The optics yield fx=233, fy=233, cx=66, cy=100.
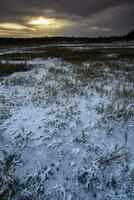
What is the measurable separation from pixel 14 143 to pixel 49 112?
6.67 feet

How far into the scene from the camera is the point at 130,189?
4699mm

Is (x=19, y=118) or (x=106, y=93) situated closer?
(x=19, y=118)

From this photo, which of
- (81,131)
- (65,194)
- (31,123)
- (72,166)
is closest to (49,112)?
(31,123)

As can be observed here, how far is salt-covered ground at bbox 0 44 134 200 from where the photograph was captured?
467 centimetres

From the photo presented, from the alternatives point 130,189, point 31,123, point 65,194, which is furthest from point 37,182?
point 31,123

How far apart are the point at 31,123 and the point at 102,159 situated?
253 centimetres

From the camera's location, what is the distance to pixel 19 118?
7.29 metres

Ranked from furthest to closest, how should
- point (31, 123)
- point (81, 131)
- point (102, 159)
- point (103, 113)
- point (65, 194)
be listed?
point (103, 113), point (31, 123), point (81, 131), point (102, 159), point (65, 194)

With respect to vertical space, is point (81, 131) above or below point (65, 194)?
above

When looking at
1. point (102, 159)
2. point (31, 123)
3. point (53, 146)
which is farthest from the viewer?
point (31, 123)

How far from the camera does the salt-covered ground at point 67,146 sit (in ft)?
15.3

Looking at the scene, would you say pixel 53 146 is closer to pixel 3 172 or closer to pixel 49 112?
pixel 3 172

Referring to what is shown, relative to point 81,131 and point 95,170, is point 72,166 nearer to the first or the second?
point 95,170

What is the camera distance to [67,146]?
5.76 meters
